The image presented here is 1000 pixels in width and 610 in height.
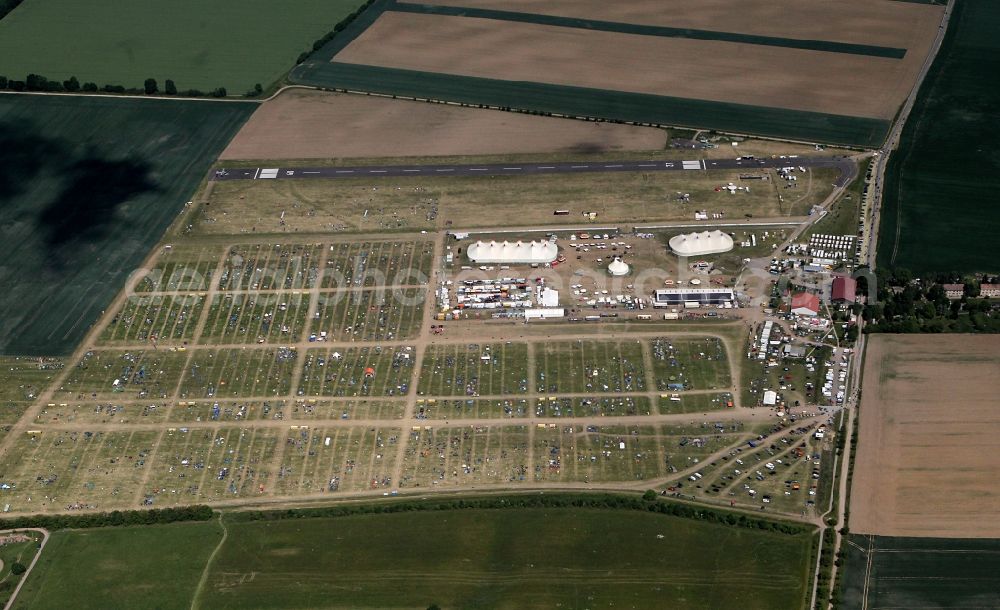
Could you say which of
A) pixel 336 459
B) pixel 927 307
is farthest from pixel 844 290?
pixel 336 459

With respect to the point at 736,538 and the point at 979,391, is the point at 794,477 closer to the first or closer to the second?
the point at 736,538

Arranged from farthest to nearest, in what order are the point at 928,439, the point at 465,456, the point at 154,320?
the point at 154,320
the point at 465,456
the point at 928,439

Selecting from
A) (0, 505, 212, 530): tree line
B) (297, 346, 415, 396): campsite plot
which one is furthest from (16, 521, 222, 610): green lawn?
(297, 346, 415, 396): campsite plot

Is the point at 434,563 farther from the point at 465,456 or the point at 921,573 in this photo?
the point at 921,573

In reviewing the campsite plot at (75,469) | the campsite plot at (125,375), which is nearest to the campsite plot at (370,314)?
the campsite plot at (125,375)

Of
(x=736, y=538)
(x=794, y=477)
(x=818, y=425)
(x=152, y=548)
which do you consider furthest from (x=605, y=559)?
(x=152, y=548)

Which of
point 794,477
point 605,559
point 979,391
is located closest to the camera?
point 605,559

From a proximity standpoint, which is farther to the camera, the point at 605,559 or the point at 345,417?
the point at 345,417
